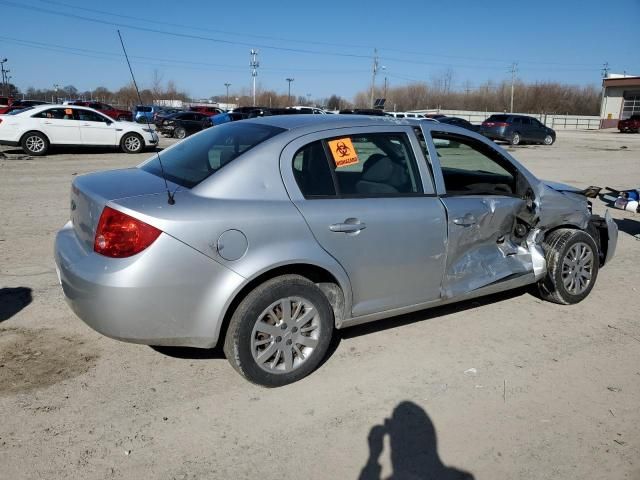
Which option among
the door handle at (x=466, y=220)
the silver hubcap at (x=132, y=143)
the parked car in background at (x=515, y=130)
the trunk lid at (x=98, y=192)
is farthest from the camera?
the parked car in background at (x=515, y=130)

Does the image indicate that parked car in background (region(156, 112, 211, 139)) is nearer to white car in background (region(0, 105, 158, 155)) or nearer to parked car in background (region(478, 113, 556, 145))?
white car in background (region(0, 105, 158, 155))

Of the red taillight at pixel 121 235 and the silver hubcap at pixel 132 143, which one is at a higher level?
the red taillight at pixel 121 235

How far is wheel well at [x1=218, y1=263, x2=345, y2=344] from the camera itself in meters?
3.24

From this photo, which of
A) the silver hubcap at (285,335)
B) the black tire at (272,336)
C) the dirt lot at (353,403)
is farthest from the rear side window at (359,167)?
the dirt lot at (353,403)

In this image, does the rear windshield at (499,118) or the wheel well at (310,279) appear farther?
the rear windshield at (499,118)

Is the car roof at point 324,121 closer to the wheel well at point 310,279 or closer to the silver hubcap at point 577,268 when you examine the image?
the wheel well at point 310,279

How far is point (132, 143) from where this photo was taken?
18.4 metres

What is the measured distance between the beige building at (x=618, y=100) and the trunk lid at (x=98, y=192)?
233ft

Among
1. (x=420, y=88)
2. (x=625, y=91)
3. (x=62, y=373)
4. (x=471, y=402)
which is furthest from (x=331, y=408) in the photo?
(x=420, y=88)

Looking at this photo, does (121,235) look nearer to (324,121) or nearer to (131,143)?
(324,121)

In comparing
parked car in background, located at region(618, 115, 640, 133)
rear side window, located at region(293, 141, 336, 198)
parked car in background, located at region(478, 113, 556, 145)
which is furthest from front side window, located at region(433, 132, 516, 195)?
parked car in background, located at region(618, 115, 640, 133)

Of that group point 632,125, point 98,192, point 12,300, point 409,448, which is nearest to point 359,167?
point 98,192

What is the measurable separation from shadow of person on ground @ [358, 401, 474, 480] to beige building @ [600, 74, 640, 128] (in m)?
70.9

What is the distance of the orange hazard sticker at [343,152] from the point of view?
3.61 m
